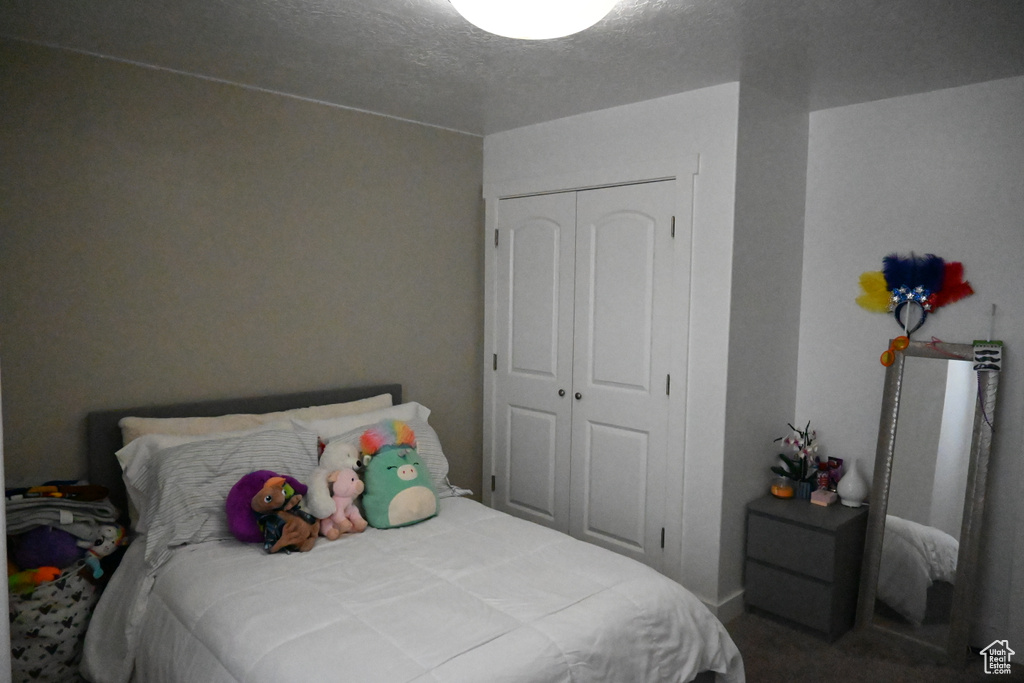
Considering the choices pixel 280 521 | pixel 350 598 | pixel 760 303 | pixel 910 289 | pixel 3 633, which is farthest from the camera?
pixel 760 303

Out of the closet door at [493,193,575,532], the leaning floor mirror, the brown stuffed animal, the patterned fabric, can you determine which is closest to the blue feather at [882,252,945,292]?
the leaning floor mirror

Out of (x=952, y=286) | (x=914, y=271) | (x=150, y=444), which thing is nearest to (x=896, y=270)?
(x=914, y=271)

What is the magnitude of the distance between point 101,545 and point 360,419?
3.48ft

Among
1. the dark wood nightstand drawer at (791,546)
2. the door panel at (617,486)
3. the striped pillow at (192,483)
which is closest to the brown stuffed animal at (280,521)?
the striped pillow at (192,483)

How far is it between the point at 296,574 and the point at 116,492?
102 cm

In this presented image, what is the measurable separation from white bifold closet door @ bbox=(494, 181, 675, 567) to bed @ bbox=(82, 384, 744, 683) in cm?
82

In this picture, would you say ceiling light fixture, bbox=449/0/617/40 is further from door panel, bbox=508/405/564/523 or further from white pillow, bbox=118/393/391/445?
door panel, bbox=508/405/564/523

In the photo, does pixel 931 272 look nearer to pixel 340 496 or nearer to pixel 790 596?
pixel 790 596

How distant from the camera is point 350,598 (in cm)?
207

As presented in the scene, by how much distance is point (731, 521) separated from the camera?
121 inches

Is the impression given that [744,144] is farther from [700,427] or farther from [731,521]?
[731,521]

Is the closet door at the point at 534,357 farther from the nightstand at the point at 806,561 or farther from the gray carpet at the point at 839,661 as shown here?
the gray carpet at the point at 839,661

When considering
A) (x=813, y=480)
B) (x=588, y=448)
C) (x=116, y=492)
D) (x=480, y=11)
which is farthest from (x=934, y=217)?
(x=116, y=492)

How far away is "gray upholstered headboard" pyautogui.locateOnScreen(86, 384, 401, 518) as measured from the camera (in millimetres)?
2682
